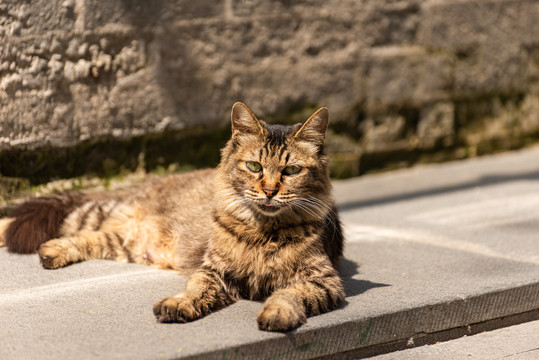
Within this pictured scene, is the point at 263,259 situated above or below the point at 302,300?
above

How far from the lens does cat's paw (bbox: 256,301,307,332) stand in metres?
3.01

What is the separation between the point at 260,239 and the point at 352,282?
709 millimetres

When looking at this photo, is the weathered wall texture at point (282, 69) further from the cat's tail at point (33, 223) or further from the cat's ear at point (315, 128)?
the cat's ear at point (315, 128)

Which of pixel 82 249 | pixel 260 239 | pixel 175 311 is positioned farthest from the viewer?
pixel 82 249

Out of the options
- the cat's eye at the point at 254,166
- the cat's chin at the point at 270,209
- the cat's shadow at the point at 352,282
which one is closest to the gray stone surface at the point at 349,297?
the cat's shadow at the point at 352,282

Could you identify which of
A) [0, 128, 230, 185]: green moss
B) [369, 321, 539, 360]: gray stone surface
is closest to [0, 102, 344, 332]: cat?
[369, 321, 539, 360]: gray stone surface

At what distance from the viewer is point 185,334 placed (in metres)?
2.99

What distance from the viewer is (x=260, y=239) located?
350 centimetres

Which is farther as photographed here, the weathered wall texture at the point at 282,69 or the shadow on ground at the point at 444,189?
the shadow on ground at the point at 444,189

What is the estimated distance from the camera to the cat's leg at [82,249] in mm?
3961

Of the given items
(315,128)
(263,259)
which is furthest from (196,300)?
(315,128)

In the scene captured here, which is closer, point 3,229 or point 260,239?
point 260,239

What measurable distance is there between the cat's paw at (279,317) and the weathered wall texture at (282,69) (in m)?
2.64

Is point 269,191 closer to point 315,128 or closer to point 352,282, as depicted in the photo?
point 315,128
